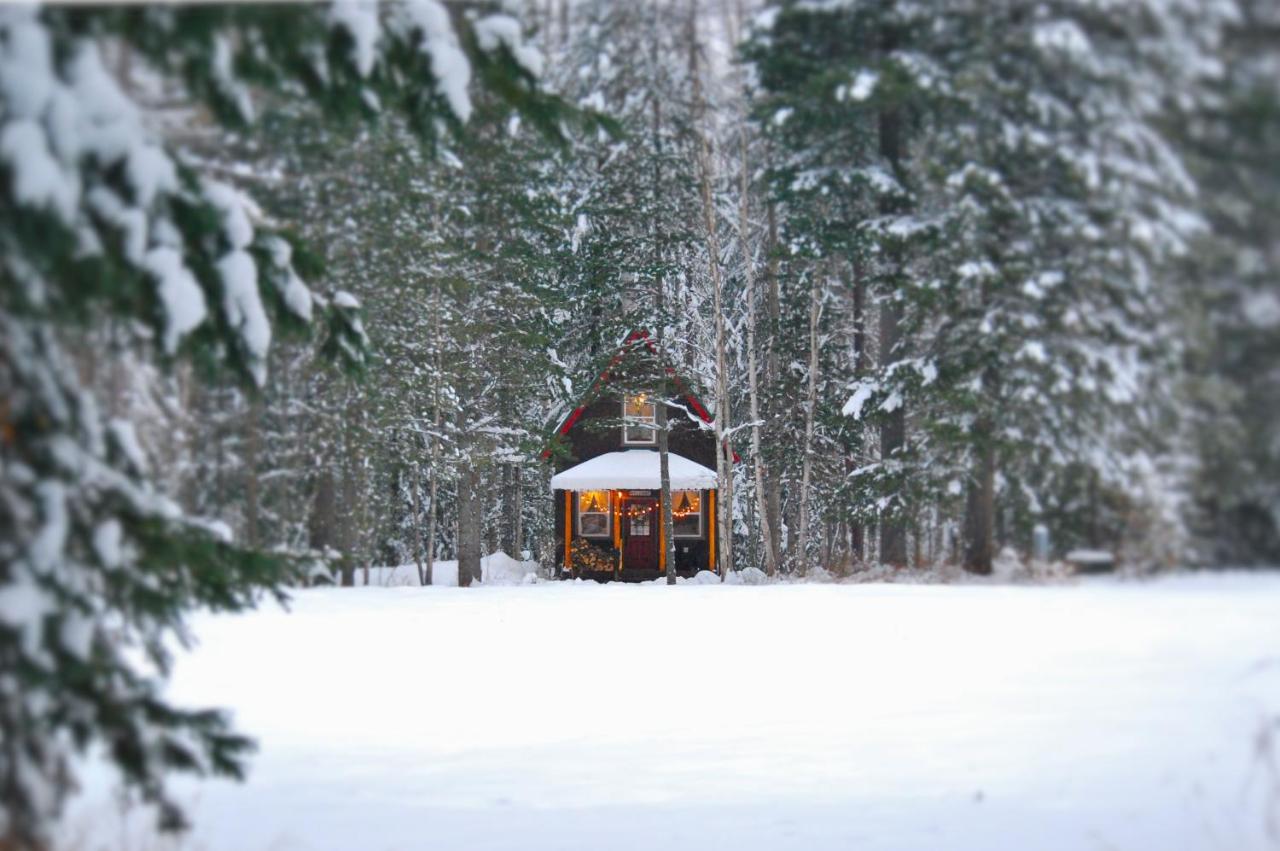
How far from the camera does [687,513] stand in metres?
3.42

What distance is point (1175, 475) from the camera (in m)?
2.59

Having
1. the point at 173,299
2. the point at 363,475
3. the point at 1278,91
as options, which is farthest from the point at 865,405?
the point at 173,299

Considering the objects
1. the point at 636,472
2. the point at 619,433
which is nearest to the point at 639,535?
the point at 619,433

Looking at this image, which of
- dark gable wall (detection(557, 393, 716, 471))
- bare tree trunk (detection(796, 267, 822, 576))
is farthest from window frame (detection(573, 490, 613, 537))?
bare tree trunk (detection(796, 267, 822, 576))

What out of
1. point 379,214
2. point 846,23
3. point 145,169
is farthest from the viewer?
point 379,214

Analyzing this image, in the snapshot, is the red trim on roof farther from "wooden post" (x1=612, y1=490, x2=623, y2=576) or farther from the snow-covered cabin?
"wooden post" (x1=612, y1=490, x2=623, y2=576)

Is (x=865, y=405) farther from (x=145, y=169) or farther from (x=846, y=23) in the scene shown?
(x=145, y=169)

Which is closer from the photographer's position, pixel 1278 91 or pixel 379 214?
pixel 1278 91

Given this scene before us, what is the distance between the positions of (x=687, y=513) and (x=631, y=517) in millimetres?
186

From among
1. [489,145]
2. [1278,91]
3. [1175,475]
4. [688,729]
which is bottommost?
[688,729]

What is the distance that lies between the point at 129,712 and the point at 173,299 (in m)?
0.93

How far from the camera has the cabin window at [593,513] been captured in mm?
3324

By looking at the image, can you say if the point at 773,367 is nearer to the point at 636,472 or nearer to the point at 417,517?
the point at 636,472

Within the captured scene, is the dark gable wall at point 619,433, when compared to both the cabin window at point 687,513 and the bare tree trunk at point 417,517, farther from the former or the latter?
the bare tree trunk at point 417,517
